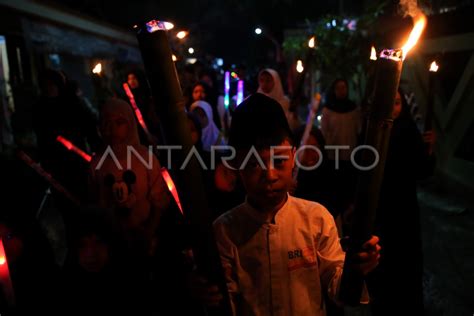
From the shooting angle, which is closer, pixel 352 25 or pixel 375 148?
pixel 375 148

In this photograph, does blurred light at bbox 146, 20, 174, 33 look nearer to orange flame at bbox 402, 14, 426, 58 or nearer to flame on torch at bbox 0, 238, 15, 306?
orange flame at bbox 402, 14, 426, 58

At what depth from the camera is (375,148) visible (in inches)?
37.1

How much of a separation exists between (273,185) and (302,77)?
142 centimetres

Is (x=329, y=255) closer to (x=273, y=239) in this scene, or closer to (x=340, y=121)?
(x=273, y=239)

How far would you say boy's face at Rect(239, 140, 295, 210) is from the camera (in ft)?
5.29

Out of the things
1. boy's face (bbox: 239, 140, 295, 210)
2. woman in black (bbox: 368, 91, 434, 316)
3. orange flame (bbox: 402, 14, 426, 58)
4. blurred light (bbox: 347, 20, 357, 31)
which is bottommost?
woman in black (bbox: 368, 91, 434, 316)

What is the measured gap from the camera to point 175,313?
3.53 metres

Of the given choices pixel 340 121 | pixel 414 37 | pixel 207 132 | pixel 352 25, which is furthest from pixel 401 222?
pixel 352 25

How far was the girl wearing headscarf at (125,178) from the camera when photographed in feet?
10.7

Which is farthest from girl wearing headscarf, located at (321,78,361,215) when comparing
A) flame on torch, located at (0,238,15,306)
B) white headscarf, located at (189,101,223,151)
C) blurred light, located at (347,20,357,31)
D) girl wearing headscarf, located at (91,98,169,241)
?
blurred light, located at (347,20,357,31)

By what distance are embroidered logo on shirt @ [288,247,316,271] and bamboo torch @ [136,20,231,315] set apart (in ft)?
2.46

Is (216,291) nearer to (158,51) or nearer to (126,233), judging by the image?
(158,51)

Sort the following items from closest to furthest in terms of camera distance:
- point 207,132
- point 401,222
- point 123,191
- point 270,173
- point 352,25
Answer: point 270,173, point 123,191, point 401,222, point 207,132, point 352,25

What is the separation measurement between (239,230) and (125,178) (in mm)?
1755
